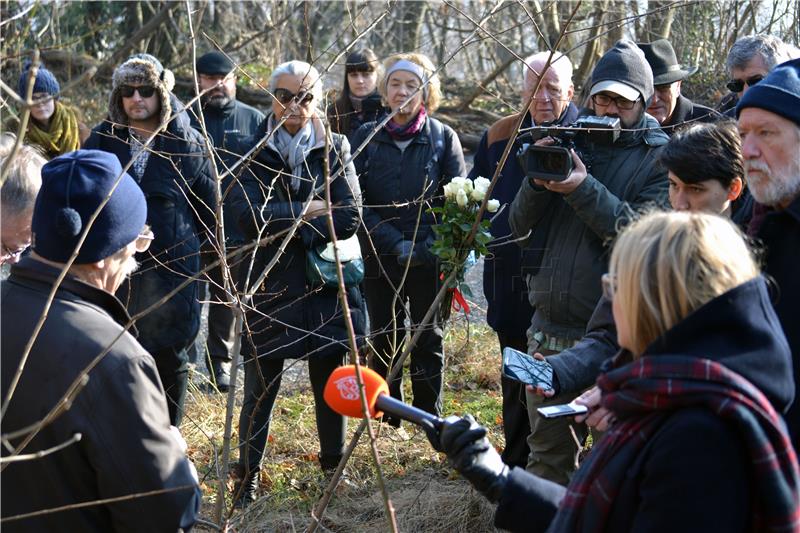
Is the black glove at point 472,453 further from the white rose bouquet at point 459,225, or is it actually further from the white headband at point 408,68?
the white headband at point 408,68

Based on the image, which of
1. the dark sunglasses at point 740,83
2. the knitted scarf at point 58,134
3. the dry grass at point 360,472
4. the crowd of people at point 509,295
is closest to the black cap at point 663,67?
the crowd of people at point 509,295

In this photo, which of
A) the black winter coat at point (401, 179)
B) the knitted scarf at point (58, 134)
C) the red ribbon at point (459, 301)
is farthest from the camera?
the knitted scarf at point (58, 134)

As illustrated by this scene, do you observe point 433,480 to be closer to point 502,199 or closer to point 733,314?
point 502,199

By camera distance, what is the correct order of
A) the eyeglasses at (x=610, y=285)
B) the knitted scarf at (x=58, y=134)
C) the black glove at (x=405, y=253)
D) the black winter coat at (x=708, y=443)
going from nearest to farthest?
the black winter coat at (x=708, y=443) < the eyeglasses at (x=610, y=285) < the black glove at (x=405, y=253) < the knitted scarf at (x=58, y=134)

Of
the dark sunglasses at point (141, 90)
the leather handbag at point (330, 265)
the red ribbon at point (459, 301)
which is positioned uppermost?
the dark sunglasses at point (141, 90)

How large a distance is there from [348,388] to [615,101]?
2298 mm

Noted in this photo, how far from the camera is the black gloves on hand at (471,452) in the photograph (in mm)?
2008

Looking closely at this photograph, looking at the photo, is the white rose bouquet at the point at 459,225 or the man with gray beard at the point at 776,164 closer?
the man with gray beard at the point at 776,164

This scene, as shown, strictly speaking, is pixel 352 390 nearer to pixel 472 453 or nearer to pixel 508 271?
pixel 472 453

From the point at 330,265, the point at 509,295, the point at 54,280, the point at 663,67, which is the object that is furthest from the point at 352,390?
the point at 663,67

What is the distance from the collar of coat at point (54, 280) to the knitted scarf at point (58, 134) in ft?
13.9

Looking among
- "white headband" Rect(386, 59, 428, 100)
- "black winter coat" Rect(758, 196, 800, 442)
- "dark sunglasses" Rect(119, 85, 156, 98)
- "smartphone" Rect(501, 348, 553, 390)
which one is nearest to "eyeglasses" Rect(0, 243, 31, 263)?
"smartphone" Rect(501, 348, 553, 390)

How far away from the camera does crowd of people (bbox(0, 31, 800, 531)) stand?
1683mm

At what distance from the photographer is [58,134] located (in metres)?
6.38
